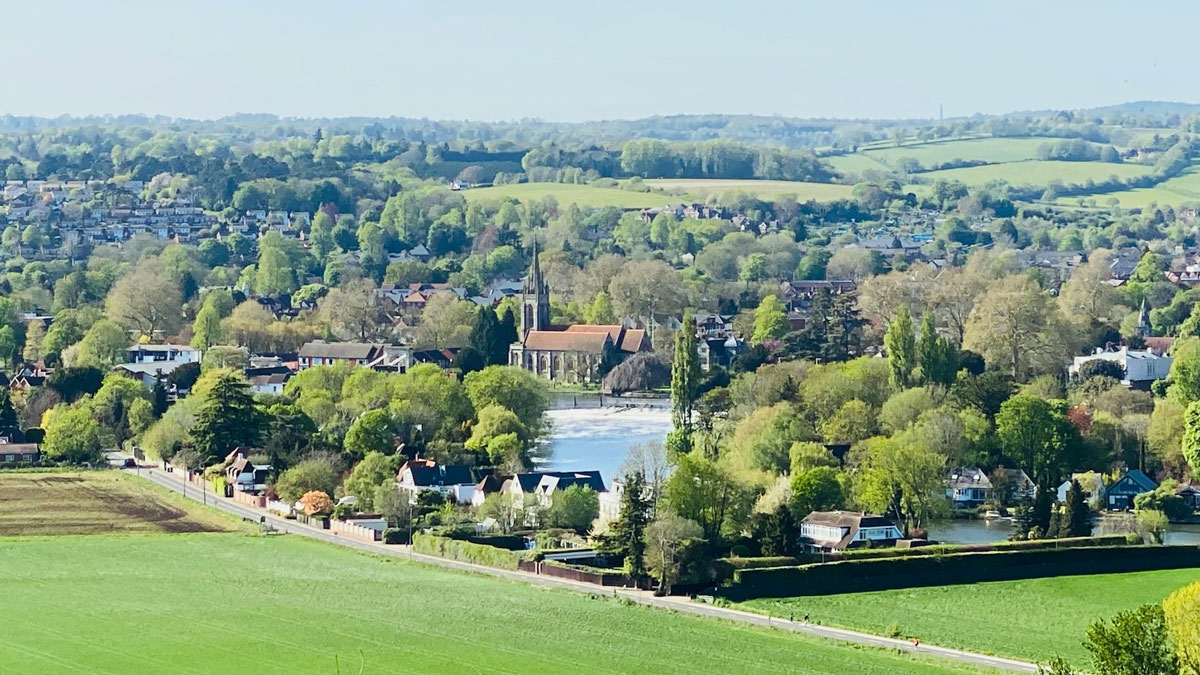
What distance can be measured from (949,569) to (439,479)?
12792 mm

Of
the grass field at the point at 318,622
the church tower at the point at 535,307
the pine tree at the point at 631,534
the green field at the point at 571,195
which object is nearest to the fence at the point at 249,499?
the grass field at the point at 318,622

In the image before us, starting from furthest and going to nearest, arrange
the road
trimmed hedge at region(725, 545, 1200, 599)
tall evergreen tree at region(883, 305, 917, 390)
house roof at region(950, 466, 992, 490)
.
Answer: tall evergreen tree at region(883, 305, 917, 390)
house roof at region(950, 466, 992, 490)
trimmed hedge at region(725, 545, 1200, 599)
the road

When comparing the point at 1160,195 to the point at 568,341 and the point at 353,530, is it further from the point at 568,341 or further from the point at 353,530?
the point at 353,530

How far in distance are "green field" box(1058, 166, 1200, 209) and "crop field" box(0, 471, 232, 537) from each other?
4067 inches

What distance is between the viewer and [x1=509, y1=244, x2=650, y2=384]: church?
72875 mm

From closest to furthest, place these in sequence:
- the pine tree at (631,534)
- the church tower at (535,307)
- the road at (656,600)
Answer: the road at (656,600), the pine tree at (631,534), the church tower at (535,307)

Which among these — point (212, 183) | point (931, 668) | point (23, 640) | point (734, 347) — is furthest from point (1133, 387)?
point (212, 183)

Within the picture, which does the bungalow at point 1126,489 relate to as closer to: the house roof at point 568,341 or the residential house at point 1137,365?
the residential house at point 1137,365

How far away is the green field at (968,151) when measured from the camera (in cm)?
18062

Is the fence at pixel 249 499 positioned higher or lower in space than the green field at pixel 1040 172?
higher

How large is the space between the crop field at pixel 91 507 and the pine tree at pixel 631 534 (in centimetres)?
874

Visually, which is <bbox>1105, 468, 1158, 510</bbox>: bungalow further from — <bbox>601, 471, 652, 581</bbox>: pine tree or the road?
the road

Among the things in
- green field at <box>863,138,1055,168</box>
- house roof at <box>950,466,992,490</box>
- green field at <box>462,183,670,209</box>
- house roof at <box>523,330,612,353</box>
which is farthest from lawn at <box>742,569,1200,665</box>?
green field at <box>863,138,1055,168</box>

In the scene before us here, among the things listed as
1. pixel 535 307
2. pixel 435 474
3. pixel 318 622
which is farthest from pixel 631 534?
pixel 535 307
